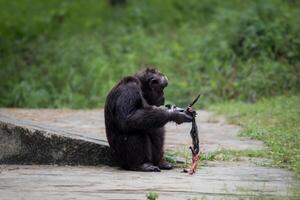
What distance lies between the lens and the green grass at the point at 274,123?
909 cm

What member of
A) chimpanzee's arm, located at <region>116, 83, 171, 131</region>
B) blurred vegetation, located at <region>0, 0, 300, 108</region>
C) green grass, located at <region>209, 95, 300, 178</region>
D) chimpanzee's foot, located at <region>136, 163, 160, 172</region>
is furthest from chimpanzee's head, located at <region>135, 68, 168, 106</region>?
blurred vegetation, located at <region>0, 0, 300, 108</region>

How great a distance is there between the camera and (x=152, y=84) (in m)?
Result: 8.82

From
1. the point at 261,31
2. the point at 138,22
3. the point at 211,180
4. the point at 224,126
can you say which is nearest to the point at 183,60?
the point at 261,31

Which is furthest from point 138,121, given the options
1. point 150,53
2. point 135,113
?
point 150,53

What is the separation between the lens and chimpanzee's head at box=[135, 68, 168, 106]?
28.9 ft

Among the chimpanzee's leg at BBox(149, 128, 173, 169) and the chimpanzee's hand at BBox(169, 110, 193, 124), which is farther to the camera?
the chimpanzee's leg at BBox(149, 128, 173, 169)

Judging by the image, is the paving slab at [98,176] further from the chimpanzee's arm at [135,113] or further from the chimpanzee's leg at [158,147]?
the chimpanzee's arm at [135,113]

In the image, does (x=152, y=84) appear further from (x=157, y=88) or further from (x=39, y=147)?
(x=39, y=147)

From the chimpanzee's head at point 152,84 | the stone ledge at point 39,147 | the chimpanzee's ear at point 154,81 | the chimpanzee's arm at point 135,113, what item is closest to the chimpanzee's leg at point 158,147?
the chimpanzee's arm at point 135,113

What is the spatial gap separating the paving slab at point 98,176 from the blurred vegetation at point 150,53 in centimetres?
558

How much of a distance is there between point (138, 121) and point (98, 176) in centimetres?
84

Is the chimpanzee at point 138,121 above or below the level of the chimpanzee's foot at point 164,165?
above

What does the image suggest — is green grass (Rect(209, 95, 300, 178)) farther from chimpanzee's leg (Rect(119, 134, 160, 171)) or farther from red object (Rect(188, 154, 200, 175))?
chimpanzee's leg (Rect(119, 134, 160, 171))

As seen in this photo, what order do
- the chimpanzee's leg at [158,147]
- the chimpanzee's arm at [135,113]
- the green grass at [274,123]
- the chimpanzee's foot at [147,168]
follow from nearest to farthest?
the chimpanzee's arm at [135,113], the chimpanzee's foot at [147,168], the chimpanzee's leg at [158,147], the green grass at [274,123]
